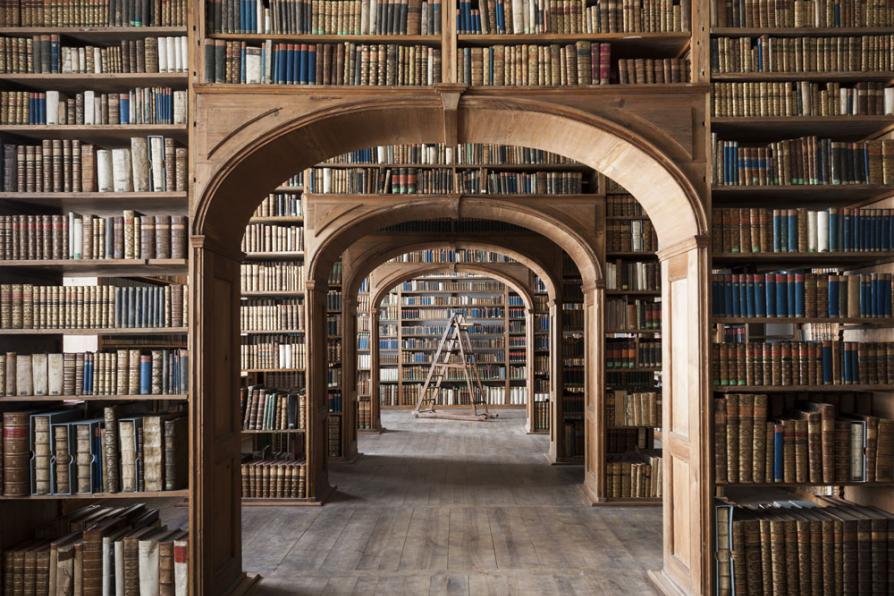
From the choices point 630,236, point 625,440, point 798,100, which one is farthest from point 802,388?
point 625,440

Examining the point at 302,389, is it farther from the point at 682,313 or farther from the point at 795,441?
the point at 795,441

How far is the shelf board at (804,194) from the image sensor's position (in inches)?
156

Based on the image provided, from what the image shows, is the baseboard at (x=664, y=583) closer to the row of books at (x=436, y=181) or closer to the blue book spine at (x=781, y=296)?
the blue book spine at (x=781, y=296)

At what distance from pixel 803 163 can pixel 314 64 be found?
3.03 m

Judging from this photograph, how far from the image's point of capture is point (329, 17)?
3.85m

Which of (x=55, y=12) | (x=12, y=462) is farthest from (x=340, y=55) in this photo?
(x=12, y=462)

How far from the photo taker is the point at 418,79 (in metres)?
3.86

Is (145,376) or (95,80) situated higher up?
(95,80)

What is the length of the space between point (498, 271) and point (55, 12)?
31.1 ft

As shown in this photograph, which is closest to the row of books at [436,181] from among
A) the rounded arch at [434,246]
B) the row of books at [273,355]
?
the row of books at [273,355]

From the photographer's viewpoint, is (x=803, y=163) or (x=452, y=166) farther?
(x=452, y=166)

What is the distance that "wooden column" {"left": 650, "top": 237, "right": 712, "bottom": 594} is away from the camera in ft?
12.8

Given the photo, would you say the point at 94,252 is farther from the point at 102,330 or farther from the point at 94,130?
the point at 94,130

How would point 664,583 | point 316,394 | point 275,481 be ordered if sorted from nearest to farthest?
1. point 664,583
2. point 275,481
3. point 316,394
